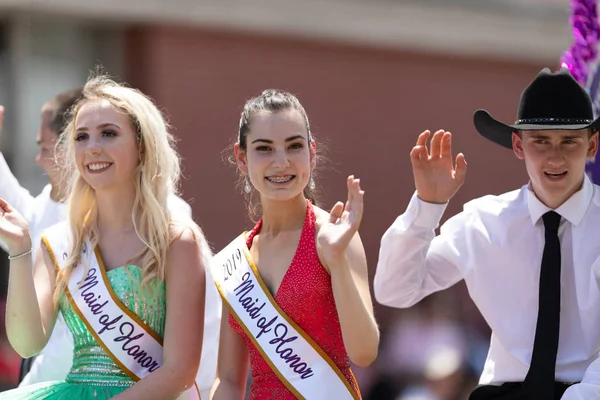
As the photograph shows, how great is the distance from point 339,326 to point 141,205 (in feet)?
2.38

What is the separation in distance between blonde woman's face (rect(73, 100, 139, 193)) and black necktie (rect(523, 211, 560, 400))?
127 cm

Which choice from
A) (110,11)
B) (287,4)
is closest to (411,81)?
(287,4)

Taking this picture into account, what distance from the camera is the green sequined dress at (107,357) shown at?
3.20 metres

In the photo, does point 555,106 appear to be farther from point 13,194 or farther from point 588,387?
point 13,194

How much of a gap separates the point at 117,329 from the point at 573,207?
1.38 metres

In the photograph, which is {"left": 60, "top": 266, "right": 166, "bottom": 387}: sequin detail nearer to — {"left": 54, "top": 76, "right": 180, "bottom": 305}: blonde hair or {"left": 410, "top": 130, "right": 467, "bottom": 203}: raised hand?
{"left": 54, "top": 76, "right": 180, "bottom": 305}: blonde hair

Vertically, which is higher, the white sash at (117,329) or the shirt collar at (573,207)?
the shirt collar at (573,207)

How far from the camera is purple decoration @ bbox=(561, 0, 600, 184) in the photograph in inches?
149

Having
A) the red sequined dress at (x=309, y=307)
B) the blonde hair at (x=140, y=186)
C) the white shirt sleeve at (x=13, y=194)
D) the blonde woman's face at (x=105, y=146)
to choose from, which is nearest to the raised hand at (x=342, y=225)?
the red sequined dress at (x=309, y=307)

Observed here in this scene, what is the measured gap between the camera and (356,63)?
9.91 metres

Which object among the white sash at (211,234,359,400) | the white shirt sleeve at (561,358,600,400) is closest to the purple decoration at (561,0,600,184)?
the white shirt sleeve at (561,358,600,400)

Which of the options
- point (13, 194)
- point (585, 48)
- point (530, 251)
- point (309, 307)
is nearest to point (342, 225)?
point (309, 307)

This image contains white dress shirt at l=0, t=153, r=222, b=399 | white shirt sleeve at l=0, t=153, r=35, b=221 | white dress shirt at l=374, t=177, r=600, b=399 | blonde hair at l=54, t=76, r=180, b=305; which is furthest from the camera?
white shirt sleeve at l=0, t=153, r=35, b=221

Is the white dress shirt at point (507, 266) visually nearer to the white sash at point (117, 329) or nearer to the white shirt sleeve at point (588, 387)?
the white shirt sleeve at point (588, 387)
